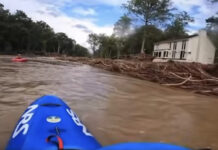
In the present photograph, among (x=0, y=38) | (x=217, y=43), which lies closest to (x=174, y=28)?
(x=217, y=43)

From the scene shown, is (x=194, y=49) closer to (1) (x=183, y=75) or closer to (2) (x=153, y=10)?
(2) (x=153, y=10)

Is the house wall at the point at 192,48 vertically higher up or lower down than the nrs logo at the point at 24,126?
higher up

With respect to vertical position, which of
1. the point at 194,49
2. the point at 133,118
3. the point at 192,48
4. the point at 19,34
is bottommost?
the point at 133,118

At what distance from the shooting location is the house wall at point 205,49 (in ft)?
88.9

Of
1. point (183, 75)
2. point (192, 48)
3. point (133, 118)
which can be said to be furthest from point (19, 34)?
point (133, 118)

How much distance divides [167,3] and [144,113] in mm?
30010

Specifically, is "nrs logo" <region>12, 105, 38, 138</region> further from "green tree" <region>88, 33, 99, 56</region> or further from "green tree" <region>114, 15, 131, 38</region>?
"green tree" <region>88, 33, 99, 56</region>

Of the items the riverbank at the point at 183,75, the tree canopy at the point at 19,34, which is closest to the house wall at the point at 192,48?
the riverbank at the point at 183,75

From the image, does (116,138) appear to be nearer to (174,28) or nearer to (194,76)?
(194,76)

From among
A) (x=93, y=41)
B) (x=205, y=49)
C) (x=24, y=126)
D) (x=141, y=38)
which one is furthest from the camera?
(x=93, y=41)

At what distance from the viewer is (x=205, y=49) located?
2762cm

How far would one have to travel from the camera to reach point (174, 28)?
46156 mm

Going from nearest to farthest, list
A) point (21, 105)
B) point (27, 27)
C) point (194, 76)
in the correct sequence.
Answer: point (21, 105), point (194, 76), point (27, 27)

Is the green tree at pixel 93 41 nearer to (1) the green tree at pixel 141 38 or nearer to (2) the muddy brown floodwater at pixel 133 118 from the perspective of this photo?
(1) the green tree at pixel 141 38
